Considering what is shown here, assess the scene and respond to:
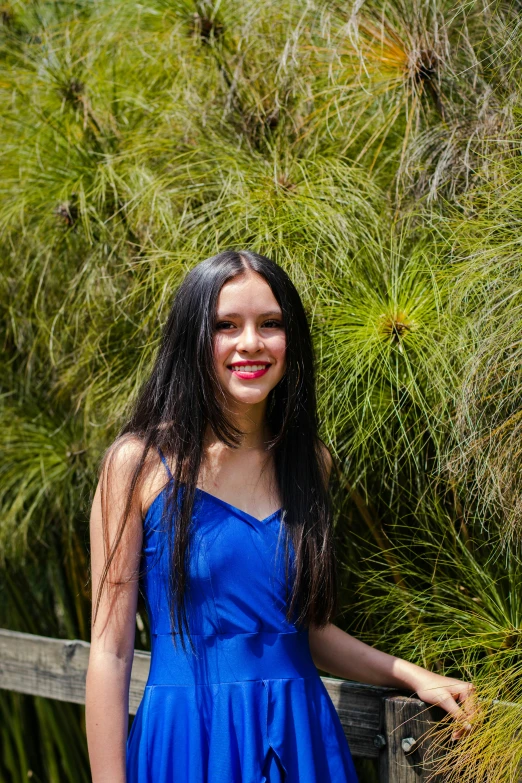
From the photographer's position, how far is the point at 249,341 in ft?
2.81

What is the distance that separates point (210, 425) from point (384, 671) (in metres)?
0.30

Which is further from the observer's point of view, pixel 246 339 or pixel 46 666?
pixel 46 666

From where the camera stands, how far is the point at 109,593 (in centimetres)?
83

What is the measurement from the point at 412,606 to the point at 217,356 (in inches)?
14.4

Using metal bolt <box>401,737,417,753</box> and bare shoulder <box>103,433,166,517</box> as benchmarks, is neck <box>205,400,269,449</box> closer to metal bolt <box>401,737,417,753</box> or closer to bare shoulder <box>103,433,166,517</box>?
bare shoulder <box>103,433,166,517</box>

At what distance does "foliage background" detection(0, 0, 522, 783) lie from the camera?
3.19 ft

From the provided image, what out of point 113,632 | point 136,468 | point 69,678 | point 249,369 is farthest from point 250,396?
point 69,678

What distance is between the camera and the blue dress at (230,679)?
0.82 meters

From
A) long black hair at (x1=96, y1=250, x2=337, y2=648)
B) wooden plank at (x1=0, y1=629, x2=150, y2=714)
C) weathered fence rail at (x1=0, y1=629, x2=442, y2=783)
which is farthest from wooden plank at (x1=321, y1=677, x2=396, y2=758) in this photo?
wooden plank at (x1=0, y1=629, x2=150, y2=714)

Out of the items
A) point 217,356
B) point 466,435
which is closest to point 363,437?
point 466,435

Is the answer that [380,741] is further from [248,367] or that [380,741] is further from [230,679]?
[248,367]

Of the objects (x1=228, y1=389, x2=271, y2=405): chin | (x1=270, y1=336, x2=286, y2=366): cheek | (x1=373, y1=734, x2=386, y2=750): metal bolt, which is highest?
(x1=270, y1=336, x2=286, y2=366): cheek

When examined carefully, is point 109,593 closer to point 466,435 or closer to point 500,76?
point 466,435

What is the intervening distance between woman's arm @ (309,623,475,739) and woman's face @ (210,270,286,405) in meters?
0.27
